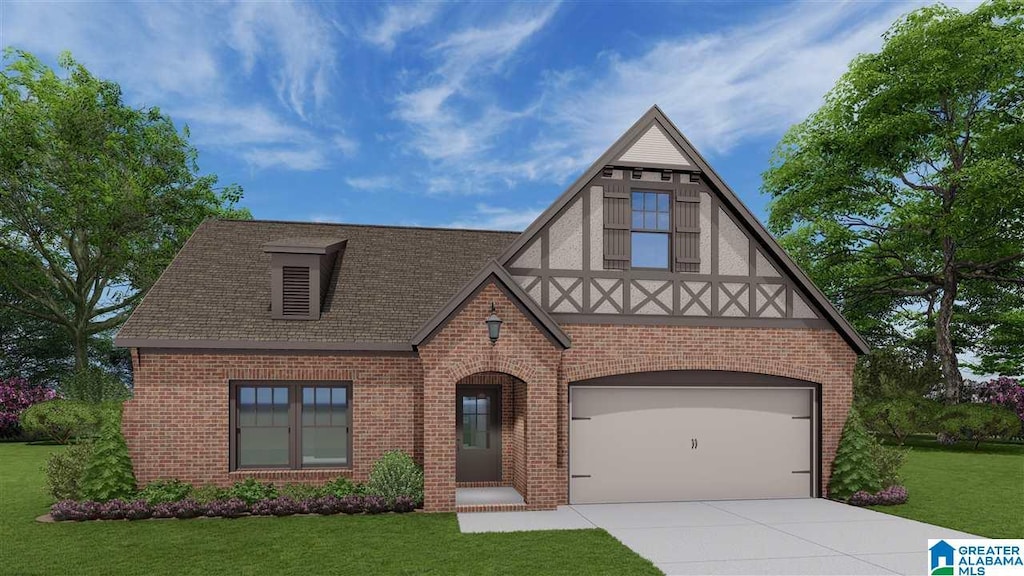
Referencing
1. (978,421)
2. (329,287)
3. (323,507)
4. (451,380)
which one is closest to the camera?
(323,507)

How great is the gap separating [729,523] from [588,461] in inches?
126

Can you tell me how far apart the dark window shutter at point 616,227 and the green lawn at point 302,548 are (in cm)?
570

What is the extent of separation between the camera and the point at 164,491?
12.9 metres

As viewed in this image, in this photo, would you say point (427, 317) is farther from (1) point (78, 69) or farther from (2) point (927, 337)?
(2) point (927, 337)

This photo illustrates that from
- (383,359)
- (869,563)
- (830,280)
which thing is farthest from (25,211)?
(830,280)

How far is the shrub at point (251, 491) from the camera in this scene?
1285 cm

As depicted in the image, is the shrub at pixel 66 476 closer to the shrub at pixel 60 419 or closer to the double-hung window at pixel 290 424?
the double-hung window at pixel 290 424

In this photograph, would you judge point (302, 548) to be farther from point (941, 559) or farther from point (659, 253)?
point (941, 559)

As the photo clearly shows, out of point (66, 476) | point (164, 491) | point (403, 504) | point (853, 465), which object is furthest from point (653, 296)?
point (66, 476)

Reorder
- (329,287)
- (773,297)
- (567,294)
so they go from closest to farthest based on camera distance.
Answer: (567,294) < (773,297) < (329,287)

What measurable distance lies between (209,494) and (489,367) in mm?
6034

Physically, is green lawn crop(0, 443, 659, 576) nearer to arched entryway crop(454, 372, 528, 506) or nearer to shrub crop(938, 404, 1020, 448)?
arched entryway crop(454, 372, 528, 506)

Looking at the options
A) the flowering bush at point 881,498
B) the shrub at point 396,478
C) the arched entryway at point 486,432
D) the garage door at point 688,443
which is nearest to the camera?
the shrub at point 396,478

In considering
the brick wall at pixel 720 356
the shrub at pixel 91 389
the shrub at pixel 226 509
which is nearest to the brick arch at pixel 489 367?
the brick wall at pixel 720 356
